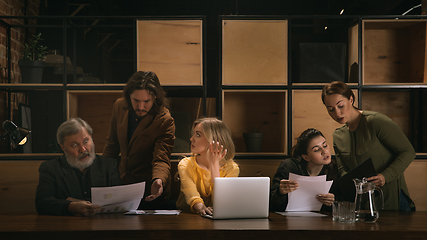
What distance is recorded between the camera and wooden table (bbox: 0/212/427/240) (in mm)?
1449

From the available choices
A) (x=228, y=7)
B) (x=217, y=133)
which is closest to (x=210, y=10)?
(x=228, y=7)

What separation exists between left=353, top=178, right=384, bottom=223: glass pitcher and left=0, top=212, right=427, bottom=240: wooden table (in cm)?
6

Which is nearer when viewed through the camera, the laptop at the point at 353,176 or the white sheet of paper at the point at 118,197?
the white sheet of paper at the point at 118,197

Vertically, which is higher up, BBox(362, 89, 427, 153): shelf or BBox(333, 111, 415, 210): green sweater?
BBox(362, 89, 427, 153): shelf

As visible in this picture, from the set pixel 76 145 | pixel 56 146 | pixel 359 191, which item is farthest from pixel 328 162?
pixel 56 146

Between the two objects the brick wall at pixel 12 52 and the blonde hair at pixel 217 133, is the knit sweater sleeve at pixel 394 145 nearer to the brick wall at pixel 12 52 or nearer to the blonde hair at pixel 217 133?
the blonde hair at pixel 217 133

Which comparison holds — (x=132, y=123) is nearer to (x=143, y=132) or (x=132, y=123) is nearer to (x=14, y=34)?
(x=143, y=132)

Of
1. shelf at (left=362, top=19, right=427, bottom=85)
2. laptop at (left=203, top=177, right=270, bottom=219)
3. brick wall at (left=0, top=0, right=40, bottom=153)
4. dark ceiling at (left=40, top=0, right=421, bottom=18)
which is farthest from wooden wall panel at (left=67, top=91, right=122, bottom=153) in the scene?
shelf at (left=362, top=19, right=427, bottom=85)

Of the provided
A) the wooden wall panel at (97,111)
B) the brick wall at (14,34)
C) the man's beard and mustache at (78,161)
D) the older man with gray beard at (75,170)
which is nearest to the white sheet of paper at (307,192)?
the older man with gray beard at (75,170)

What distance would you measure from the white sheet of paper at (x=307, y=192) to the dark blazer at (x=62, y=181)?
1181 millimetres

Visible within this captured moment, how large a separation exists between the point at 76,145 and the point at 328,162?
66.9 inches

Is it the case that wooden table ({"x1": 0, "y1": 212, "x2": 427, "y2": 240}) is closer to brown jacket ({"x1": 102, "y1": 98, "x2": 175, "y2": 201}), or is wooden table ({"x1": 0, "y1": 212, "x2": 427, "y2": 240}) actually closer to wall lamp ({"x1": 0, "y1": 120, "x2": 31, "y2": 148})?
wall lamp ({"x1": 0, "y1": 120, "x2": 31, "y2": 148})

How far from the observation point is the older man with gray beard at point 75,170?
6.97 ft

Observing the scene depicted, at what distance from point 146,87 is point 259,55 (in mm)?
1058
